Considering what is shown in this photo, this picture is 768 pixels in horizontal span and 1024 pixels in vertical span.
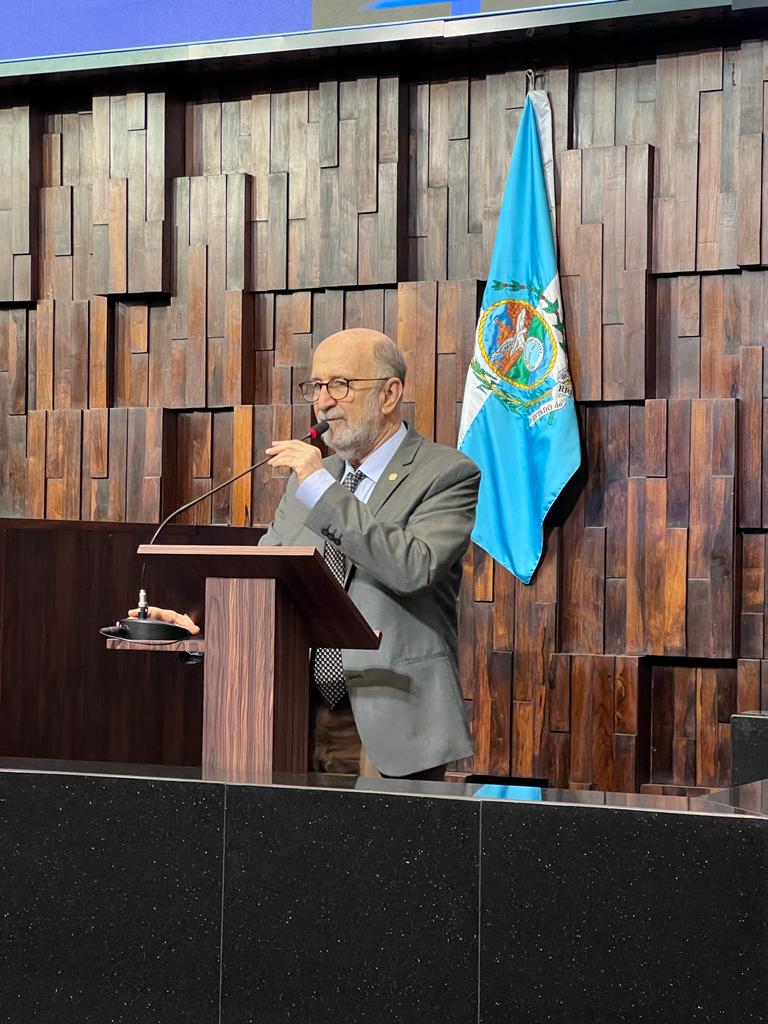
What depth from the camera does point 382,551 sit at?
8.65 feet

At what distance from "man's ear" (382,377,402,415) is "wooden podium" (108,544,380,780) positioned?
71 cm

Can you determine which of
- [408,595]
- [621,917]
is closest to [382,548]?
[408,595]

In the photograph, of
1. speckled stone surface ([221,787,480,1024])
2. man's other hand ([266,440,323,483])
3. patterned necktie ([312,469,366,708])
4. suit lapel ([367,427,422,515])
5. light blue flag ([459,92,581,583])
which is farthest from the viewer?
light blue flag ([459,92,581,583])

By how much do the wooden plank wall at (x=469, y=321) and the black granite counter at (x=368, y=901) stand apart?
315cm

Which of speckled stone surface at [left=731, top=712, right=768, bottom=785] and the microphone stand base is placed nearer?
the microphone stand base

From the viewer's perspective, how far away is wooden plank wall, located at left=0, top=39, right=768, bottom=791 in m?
5.11

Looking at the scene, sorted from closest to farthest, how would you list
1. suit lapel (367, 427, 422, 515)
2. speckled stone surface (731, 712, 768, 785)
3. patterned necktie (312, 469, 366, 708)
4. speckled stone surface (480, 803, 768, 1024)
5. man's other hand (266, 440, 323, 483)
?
speckled stone surface (480, 803, 768, 1024)
man's other hand (266, 440, 323, 483)
patterned necktie (312, 469, 366, 708)
suit lapel (367, 427, 422, 515)
speckled stone surface (731, 712, 768, 785)

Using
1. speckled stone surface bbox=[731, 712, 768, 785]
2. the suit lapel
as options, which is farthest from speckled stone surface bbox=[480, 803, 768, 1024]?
speckled stone surface bbox=[731, 712, 768, 785]

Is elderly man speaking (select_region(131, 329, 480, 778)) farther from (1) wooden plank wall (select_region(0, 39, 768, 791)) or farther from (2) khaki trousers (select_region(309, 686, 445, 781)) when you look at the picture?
(1) wooden plank wall (select_region(0, 39, 768, 791))

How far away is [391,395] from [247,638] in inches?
33.4

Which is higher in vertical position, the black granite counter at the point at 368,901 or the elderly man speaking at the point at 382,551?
the elderly man speaking at the point at 382,551

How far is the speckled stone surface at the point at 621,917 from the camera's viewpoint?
1.84 metres

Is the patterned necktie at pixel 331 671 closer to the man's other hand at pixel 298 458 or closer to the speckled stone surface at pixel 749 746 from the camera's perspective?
the man's other hand at pixel 298 458

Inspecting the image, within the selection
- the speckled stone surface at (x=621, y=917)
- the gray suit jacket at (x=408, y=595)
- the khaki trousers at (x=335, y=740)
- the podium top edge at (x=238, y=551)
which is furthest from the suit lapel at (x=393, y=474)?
the speckled stone surface at (x=621, y=917)
